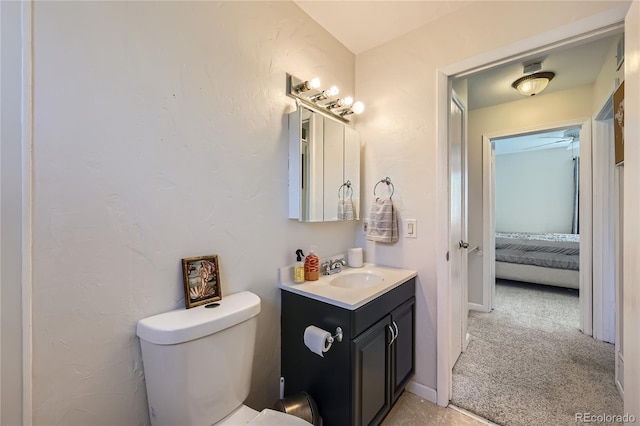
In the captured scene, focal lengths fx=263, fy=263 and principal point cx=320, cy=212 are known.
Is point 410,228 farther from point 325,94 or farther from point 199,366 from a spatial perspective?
point 199,366

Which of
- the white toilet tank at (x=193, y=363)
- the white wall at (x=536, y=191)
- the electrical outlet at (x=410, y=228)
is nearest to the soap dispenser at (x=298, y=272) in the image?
the white toilet tank at (x=193, y=363)

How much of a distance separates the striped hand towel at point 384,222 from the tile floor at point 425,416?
1.02 m

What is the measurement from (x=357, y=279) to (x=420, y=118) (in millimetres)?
1144

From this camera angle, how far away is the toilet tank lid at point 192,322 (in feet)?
2.90

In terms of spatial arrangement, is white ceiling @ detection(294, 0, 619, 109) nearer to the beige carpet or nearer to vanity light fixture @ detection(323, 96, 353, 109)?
vanity light fixture @ detection(323, 96, 353, 109)

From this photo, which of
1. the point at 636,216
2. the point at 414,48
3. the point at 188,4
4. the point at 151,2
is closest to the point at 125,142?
the point at 151,2

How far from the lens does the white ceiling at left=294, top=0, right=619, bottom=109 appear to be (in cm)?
157

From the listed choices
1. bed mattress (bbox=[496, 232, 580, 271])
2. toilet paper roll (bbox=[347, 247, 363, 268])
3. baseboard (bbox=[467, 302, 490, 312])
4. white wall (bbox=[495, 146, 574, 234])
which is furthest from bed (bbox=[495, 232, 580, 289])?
toilet paper roll (bbox=[347, 247, 363, 268])

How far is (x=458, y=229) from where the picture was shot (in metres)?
2.03

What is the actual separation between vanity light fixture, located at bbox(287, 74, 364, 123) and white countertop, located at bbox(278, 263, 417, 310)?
1.02 m

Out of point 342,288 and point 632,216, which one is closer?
point 632,216

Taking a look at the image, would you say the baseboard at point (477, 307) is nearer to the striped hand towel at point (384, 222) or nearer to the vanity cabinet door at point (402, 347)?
the vanity cabinet door at point (402, 347)

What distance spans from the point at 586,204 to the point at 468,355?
181 cm

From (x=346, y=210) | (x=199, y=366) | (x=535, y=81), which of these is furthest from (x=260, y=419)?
(x=535, y=81)
